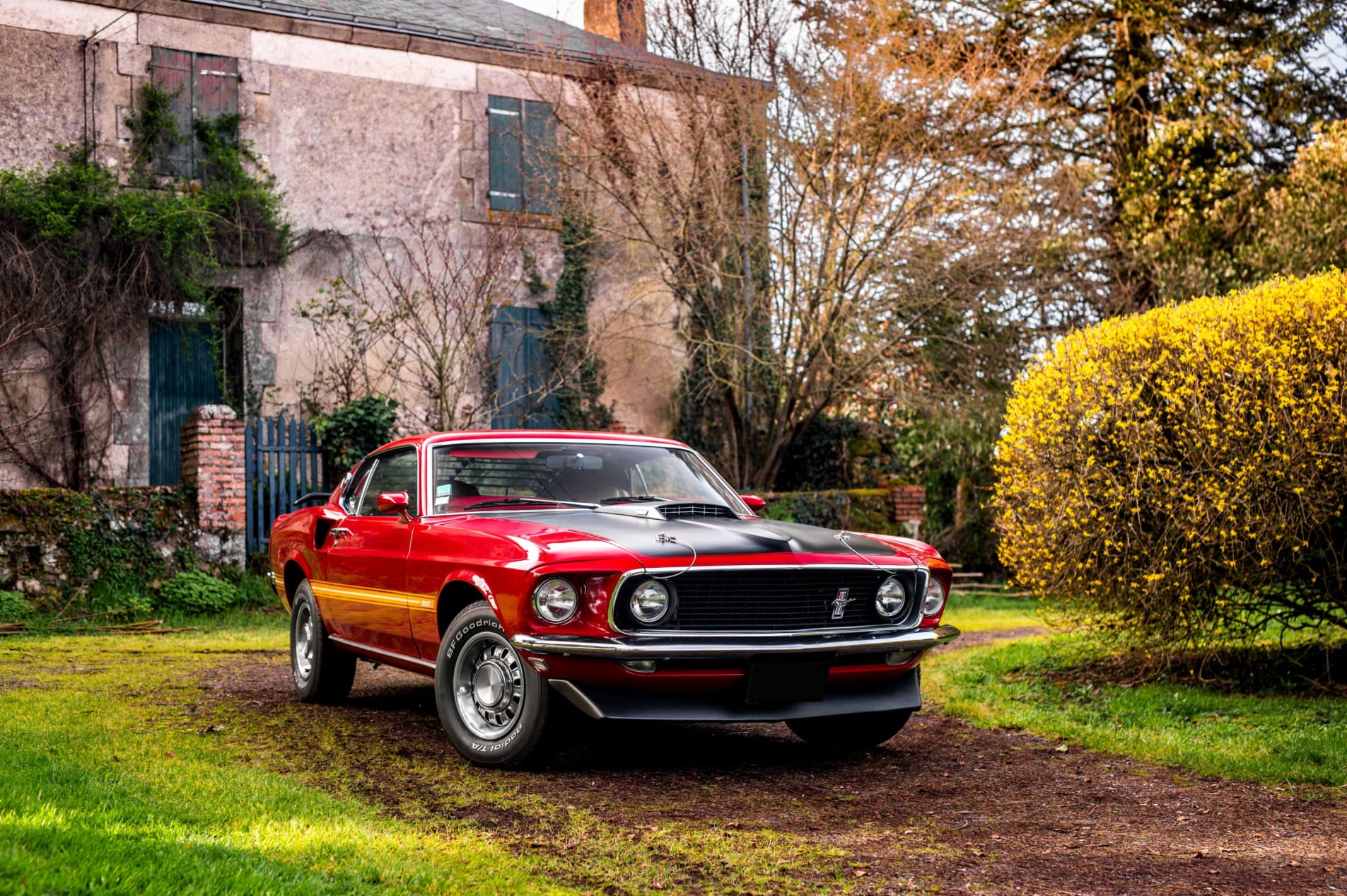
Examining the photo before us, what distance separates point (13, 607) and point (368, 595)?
712cm

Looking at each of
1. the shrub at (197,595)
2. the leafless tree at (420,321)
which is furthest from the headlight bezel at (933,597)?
the leafless tree at (420,321)

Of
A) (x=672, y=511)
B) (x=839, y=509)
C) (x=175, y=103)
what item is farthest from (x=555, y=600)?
(x=175, y=103)

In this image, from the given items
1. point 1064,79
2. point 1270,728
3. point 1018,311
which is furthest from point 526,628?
point 1064,79

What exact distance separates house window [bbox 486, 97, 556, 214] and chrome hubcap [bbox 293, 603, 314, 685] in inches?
452

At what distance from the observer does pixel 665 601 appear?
5.68 meters

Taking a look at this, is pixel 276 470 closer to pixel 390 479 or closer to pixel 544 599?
pixel 390 479

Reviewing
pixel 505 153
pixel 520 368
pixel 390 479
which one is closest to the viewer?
pixel 390 479

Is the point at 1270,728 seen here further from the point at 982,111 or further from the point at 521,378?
the point at 521,378

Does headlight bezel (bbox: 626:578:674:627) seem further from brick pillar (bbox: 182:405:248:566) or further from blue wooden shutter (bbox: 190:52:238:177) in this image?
blue wooden shutter (bbox: 190:52:238:177)

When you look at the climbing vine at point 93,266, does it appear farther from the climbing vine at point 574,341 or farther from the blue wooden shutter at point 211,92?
the climbing vine at point 574,341

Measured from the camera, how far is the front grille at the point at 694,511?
666 centimetres

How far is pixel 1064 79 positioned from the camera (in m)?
20.4

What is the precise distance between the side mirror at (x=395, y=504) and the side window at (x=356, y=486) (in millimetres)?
1004

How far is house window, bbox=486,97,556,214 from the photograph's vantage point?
61.7 feet
